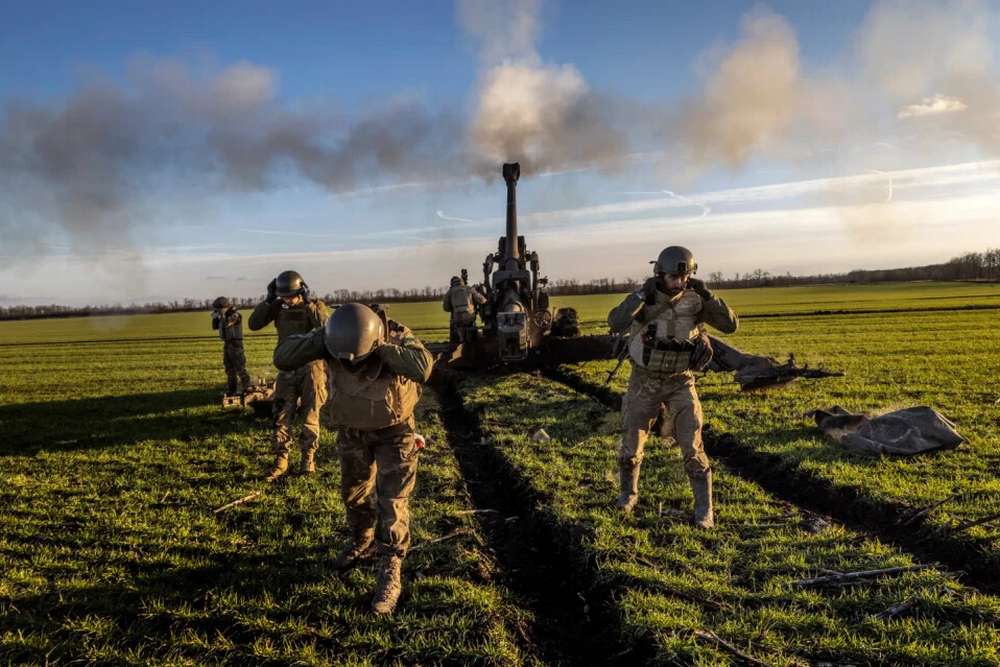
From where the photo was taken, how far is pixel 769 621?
4.72 meters

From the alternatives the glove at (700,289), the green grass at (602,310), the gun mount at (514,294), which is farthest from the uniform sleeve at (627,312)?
Result: the green grass at (602,310)

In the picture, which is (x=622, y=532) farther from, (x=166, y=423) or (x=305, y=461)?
(x=166, y=423)

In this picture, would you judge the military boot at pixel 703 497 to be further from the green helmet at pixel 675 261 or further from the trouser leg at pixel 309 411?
the trouser leg at pixel 309 411

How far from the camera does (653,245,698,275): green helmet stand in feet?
21.7

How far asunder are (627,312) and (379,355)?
2805mm

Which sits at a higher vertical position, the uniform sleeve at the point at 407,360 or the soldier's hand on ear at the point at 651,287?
the soldier's hand on ear at the point at 651,287

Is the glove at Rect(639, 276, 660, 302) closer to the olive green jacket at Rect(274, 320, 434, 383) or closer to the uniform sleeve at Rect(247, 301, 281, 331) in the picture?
the olive green jacket at Rect(274, 320, 434, 383)

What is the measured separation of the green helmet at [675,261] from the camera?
6.61 meters

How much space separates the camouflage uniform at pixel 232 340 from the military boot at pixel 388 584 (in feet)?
34.9

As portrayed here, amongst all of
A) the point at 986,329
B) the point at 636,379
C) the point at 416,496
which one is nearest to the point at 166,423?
the point at 416,496

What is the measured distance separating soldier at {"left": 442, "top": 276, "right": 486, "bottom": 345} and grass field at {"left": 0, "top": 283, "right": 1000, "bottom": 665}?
6084 mm

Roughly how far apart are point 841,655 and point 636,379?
3292 mm

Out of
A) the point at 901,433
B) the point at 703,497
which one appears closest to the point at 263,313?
the point at 703,497

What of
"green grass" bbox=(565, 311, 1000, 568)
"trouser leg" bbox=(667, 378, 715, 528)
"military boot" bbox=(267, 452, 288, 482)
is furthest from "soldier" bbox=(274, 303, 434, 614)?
"green grass" bbox=(565, 311, 1000, 568)
